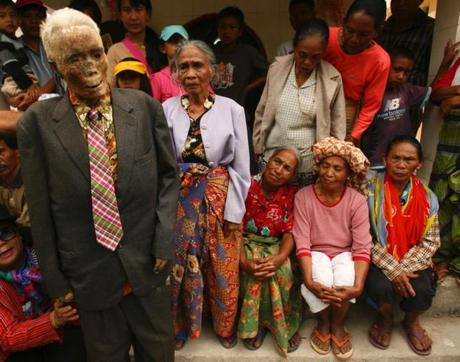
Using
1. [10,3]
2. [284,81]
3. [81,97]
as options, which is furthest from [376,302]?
[10,3]

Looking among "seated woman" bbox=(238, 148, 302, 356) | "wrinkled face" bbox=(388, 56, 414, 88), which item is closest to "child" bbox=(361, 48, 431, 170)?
"wrinkled face" bbox=(388, 56, 414, 88)

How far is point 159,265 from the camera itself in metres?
1.65

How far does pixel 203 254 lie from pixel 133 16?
2.08 meters

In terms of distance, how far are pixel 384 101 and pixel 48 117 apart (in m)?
2.35

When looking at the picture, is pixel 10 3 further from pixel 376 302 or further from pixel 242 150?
pixel 376 302

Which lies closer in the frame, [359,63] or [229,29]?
[359,63]

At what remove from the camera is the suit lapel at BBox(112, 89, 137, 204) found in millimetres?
1444

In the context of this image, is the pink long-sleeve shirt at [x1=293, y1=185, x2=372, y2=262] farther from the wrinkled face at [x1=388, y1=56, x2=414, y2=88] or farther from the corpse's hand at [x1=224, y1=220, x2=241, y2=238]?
the wrinkled face at [x1=388, y1=56, x2=414, y2=88]

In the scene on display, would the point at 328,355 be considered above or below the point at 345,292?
below

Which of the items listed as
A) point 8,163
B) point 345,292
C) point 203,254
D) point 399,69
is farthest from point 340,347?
point 8,163

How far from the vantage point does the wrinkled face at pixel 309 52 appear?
2.22m

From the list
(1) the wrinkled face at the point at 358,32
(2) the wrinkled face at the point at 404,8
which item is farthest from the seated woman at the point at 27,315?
(2) the wrinkled face at the point at 404,8

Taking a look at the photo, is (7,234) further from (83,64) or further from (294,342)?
(294,342)

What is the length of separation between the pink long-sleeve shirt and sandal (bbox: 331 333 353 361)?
60 cm
